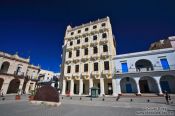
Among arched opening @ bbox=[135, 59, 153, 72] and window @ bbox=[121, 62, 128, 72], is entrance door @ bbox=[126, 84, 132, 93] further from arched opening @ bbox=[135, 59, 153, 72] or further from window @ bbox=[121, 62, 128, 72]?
arched opening @ bbox=[135, 59, 153, 72]

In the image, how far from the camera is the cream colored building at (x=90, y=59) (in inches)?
944

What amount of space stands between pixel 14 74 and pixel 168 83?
36.2m

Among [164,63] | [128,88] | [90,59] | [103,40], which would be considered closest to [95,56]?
[90,59]

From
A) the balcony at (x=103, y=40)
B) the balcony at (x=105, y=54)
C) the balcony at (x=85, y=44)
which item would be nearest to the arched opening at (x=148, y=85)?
the balcony at (x=105, y=54)

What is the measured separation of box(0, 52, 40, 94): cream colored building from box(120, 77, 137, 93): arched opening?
1058 inches

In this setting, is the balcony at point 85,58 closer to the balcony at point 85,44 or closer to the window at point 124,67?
the balcony at point 85,44

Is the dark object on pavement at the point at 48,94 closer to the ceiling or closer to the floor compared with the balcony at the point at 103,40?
closer to the floor

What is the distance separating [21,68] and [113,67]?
25.9m

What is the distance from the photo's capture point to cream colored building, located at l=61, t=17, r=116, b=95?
24.0 meters

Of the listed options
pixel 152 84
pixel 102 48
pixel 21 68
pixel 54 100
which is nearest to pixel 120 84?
pixel 152 84

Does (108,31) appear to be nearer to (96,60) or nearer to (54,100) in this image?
(96,60)

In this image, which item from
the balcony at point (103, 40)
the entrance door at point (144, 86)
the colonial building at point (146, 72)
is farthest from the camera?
the balcony at point (103, 40)

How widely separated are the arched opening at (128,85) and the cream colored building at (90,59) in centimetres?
290

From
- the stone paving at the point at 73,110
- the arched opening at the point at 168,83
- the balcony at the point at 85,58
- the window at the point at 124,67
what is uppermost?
the balcony at the point at 85,58
